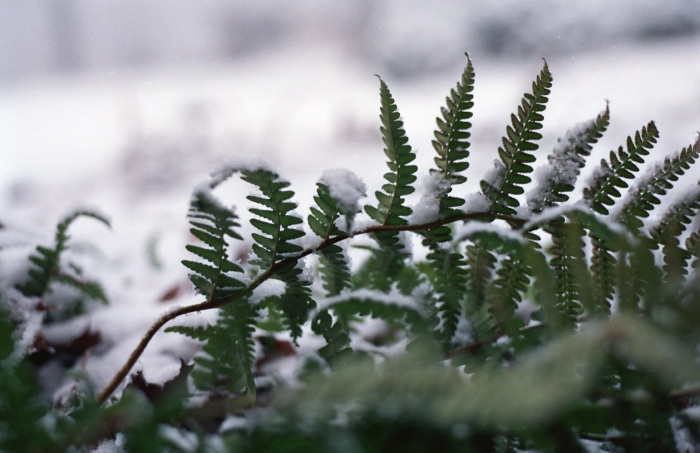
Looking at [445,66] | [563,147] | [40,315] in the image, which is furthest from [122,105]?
[563,147]

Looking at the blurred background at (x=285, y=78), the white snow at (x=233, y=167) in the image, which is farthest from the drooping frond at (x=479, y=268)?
the blurred background at (x=285, y=78)

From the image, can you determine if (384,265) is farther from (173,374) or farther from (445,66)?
(445,66)

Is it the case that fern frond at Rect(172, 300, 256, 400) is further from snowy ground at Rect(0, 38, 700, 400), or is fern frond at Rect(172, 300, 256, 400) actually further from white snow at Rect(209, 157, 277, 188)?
snowy ground at Rect(0, 38, 700, 400)

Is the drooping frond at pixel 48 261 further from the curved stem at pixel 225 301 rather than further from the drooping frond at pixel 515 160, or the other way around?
the drooping frond at pixel 515 160

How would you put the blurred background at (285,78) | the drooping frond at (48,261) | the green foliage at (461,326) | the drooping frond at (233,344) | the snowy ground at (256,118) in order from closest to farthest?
the green foliage at (461,326), the drooping frond at (233,344), the drooping frond at (48,261), the snowy ground at (256,118), the blurred background at (285,78)

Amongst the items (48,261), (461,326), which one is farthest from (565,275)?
(48,261)

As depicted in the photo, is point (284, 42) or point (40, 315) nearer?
point (40, 315)
